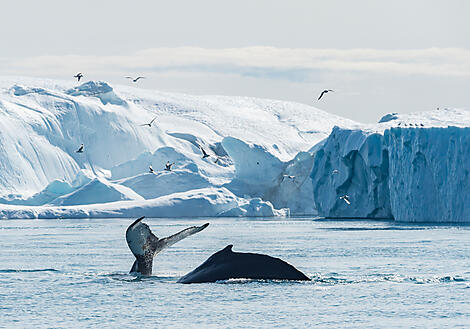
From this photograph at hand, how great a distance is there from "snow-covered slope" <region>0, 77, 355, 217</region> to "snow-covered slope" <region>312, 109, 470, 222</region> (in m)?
6.72

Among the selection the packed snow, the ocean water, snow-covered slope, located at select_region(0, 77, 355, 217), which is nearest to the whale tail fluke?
the ocean water

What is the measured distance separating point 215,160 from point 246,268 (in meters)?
54.7

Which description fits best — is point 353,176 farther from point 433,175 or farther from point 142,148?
point 142,148

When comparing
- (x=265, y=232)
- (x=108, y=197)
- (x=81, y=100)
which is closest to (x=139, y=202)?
(x=108, y=197)

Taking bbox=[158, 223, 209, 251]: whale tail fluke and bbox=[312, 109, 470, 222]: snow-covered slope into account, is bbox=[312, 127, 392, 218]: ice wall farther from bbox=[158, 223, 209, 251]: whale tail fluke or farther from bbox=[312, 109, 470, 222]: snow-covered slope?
bbox=[158, 223, 209, 251]: whale tail fluke

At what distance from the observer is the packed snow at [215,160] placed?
4350cm

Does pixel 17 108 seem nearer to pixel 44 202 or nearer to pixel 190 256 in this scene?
pixel 44 202

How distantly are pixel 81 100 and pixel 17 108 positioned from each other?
577 centimetres

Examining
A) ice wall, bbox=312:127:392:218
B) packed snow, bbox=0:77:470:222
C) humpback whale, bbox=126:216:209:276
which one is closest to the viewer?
humpback whale, bbox=126:216:209:276

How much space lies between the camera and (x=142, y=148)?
291 feet

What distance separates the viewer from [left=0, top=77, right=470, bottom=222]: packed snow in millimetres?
43500

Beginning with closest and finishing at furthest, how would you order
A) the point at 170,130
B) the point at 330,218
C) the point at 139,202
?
the point at 330,218 < the point at 139,202 < the point at 170,130

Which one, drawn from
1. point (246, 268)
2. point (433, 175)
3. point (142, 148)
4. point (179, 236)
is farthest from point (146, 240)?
point (142, 148)

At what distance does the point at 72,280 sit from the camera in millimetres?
17766
